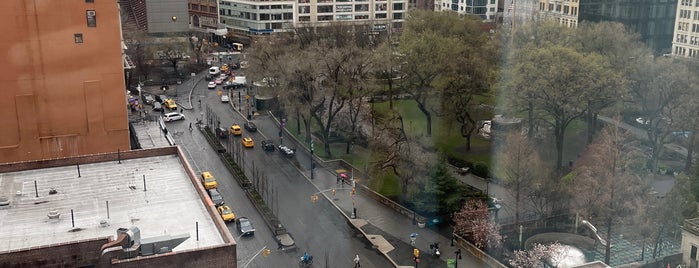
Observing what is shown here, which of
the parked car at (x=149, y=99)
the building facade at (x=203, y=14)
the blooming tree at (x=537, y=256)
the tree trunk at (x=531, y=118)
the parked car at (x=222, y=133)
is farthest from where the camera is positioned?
the building facade at (x=203, y=14)

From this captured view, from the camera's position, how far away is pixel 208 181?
672 inches

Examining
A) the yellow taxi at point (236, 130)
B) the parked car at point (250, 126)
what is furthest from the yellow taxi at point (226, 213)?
the parked car at point (250, 126)

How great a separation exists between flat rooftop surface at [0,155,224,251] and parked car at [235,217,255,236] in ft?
16.2

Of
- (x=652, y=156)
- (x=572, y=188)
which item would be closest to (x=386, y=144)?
(x=572, y=188)

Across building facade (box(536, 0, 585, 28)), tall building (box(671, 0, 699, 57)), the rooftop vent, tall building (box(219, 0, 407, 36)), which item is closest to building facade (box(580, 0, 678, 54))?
tall building (box(671, 0, 699, 57))

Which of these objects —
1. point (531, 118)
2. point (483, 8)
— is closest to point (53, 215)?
point (531, 118)

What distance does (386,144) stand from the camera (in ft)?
54.3

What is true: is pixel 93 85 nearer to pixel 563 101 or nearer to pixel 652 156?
pixel 563 101

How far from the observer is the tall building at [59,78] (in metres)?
10.5

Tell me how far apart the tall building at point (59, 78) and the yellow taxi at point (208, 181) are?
18.0ft

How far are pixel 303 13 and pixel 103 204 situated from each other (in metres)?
29.1

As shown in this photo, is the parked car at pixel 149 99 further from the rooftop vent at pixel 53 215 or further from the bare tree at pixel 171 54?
the rooftop vent at pixel 53 215

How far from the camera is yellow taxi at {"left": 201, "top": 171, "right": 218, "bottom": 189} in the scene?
16.9 metres

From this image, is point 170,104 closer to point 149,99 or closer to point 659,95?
point 149,99
